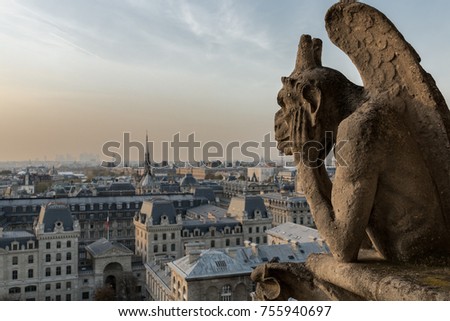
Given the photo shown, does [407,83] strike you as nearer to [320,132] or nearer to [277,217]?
[320,132]

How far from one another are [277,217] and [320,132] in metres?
59.8

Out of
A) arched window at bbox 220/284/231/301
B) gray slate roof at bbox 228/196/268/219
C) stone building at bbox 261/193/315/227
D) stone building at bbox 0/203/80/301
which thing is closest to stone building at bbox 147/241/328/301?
arched window at bbox 220/284/231/301

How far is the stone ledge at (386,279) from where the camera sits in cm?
341

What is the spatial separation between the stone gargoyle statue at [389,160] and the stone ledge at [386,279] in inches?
5.1

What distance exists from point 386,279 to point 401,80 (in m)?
1.83

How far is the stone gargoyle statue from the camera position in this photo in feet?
13.0

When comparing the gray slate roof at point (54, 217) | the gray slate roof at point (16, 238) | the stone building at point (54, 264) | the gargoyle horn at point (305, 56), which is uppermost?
the gargoyle horn at point (305, 56)

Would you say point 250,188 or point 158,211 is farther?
point 250,188

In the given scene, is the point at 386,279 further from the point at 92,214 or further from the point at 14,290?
the point at 92,214

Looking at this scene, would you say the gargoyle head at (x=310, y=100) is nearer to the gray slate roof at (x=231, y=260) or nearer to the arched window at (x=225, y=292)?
the gray slate roof at (x=231, y=260)

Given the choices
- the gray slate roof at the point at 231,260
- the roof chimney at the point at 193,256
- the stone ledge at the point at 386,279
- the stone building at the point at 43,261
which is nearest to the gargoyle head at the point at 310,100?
the stone ledge at the point at 386,279

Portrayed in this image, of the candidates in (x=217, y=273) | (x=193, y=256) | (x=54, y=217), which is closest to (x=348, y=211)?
(x=217, y=273)

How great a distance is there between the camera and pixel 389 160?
4016 millimetres

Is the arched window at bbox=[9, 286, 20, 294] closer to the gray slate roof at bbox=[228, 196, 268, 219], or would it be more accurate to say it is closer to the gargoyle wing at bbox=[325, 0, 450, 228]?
the gray slate roof at bbox=[228, 196, 268, 219]
